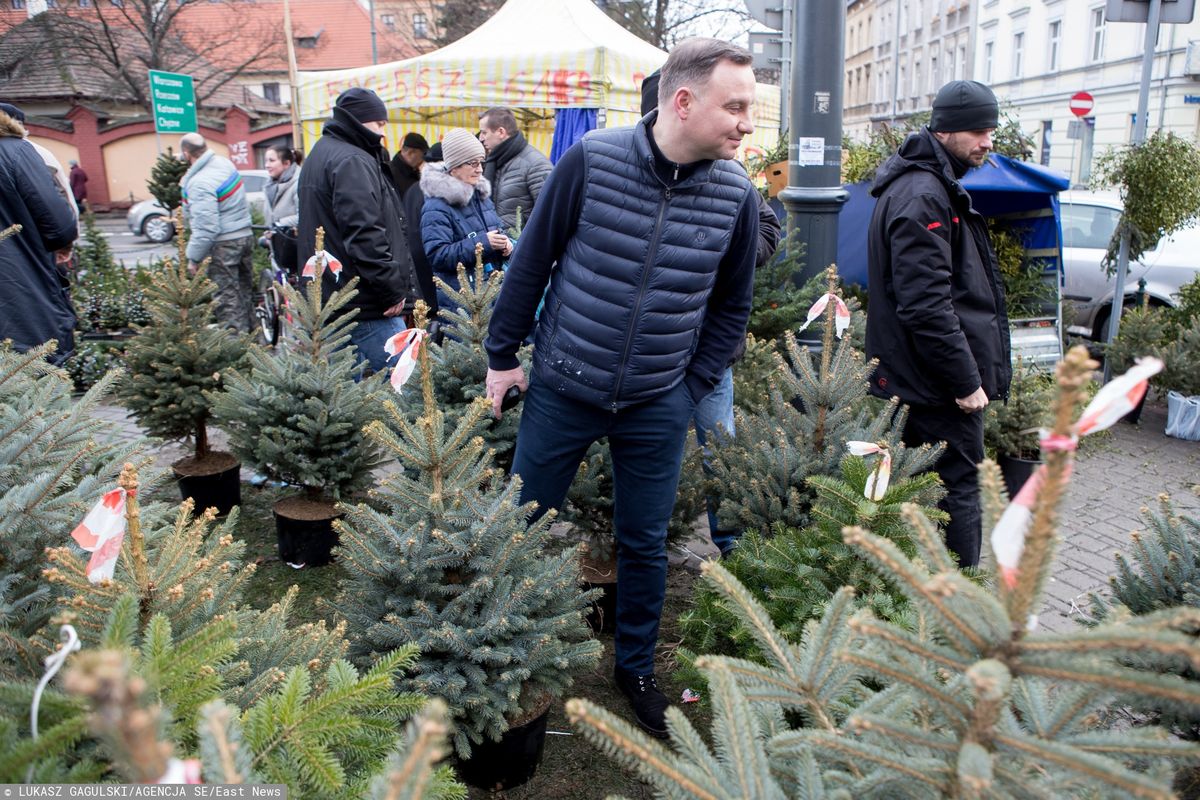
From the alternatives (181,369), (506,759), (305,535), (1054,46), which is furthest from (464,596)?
(1054,46)

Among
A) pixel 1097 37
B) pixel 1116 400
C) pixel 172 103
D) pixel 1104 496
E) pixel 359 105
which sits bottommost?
pixel 1104 496

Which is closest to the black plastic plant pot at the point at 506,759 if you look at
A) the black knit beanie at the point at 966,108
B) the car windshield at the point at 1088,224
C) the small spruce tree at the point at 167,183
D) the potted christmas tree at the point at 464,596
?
the potted christmas tree at the point at 464,596

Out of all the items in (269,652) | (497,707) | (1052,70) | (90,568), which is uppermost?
(1052,70)

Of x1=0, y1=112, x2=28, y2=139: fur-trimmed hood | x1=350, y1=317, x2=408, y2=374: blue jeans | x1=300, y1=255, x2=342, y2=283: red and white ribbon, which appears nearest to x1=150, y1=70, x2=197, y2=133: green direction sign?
x1=0, y1=112, x2=28, y2=139: fur-trimmed hood

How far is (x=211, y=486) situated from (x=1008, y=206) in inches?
218

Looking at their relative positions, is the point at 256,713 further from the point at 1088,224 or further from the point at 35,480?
the point at 1088,224

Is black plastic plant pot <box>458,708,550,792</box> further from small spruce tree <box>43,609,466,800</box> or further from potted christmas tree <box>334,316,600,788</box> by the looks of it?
small spruce tree <box>43,609,466,800</box>

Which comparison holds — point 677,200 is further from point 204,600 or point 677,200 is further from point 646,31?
point 646,31

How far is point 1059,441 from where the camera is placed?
96cm

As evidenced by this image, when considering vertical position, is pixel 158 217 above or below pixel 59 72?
below

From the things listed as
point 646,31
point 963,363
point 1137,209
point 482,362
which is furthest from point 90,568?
point 646,31

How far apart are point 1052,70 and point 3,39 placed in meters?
36.6

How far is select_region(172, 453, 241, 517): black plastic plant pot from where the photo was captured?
4613 millimetres

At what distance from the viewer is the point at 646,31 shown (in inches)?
935
